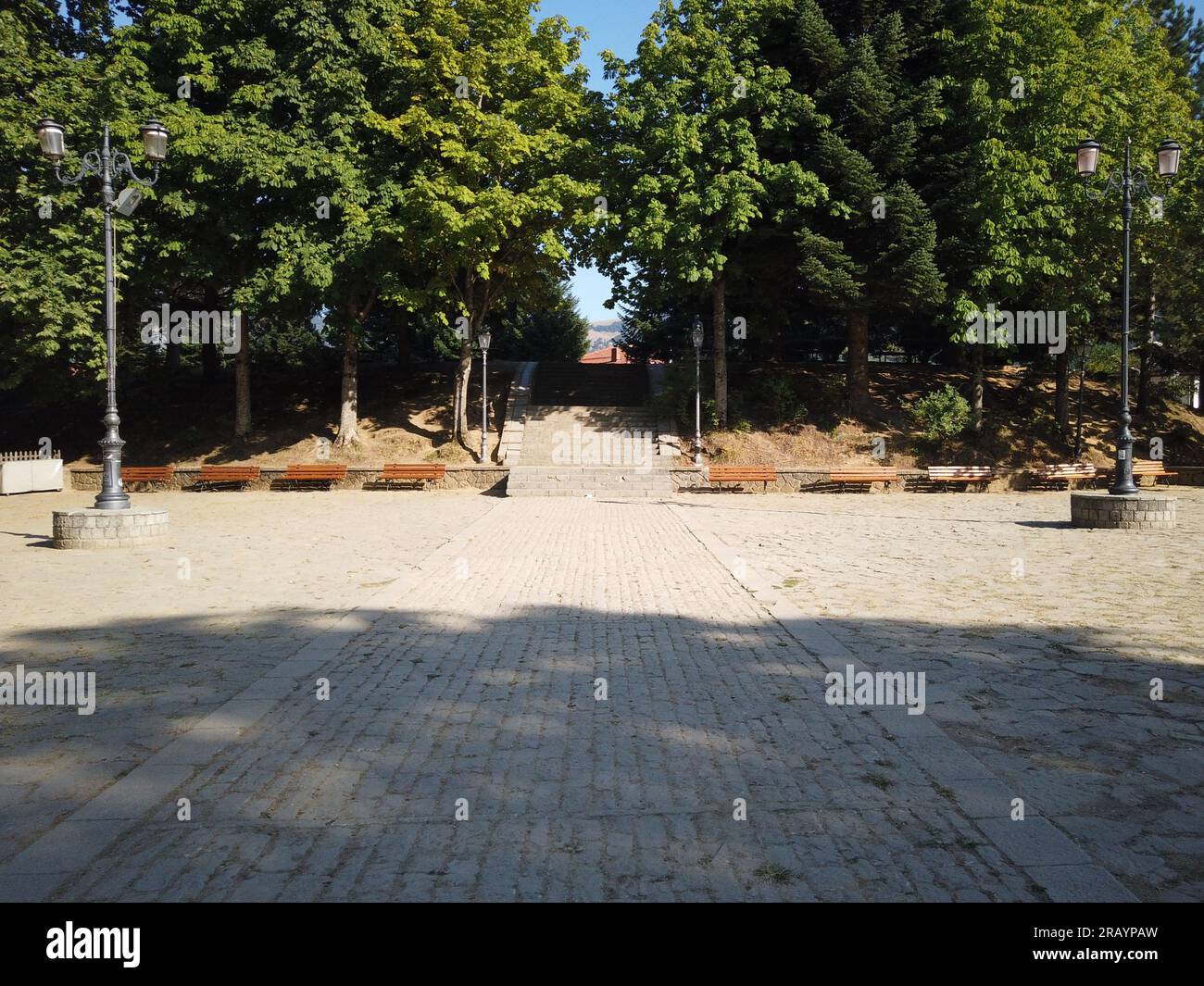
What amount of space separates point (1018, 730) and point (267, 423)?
2952 centimetres

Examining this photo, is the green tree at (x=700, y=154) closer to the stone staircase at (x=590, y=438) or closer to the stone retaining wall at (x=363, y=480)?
the stone staircase at (x=590, y=438)

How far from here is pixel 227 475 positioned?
25219 mm

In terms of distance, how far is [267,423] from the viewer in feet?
98.9

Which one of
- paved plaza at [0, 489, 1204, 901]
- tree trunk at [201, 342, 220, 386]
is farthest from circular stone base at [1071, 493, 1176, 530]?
tree trunk at [201, 342, 220, 386]

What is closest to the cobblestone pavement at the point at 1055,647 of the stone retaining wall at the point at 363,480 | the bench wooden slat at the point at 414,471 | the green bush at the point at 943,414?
the stone retaining wall at the point at 363,480

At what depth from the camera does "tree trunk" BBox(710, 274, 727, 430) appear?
2755 cm

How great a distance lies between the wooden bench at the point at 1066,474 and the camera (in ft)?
79.7

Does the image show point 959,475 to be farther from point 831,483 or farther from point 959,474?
point 831,483

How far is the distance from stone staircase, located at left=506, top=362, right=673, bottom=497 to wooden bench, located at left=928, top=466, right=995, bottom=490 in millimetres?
7659

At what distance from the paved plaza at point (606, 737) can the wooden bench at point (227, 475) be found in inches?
593

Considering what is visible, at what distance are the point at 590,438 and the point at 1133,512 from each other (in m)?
16.8

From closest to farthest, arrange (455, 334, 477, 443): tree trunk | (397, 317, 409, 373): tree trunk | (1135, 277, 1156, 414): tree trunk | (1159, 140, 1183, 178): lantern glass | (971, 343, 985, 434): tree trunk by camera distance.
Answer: (1159, 140, 1183, 178): lantern glass
(455, 334, 477, 443): tree trunk
(971, 343, 985, 434): tree trunk
(1135, 277, 1156, 414): tree trunk
(397, 317, 409, 373): tree trunk

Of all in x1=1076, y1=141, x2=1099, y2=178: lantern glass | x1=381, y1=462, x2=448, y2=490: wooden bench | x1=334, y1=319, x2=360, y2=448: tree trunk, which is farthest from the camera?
x1=334, y1=319, x2=360, y2=448: tree trunk

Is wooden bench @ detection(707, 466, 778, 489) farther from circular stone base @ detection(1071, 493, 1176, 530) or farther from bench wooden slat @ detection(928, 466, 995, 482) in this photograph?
circular stone base @ detection(1071, 493, 1176, 530)
